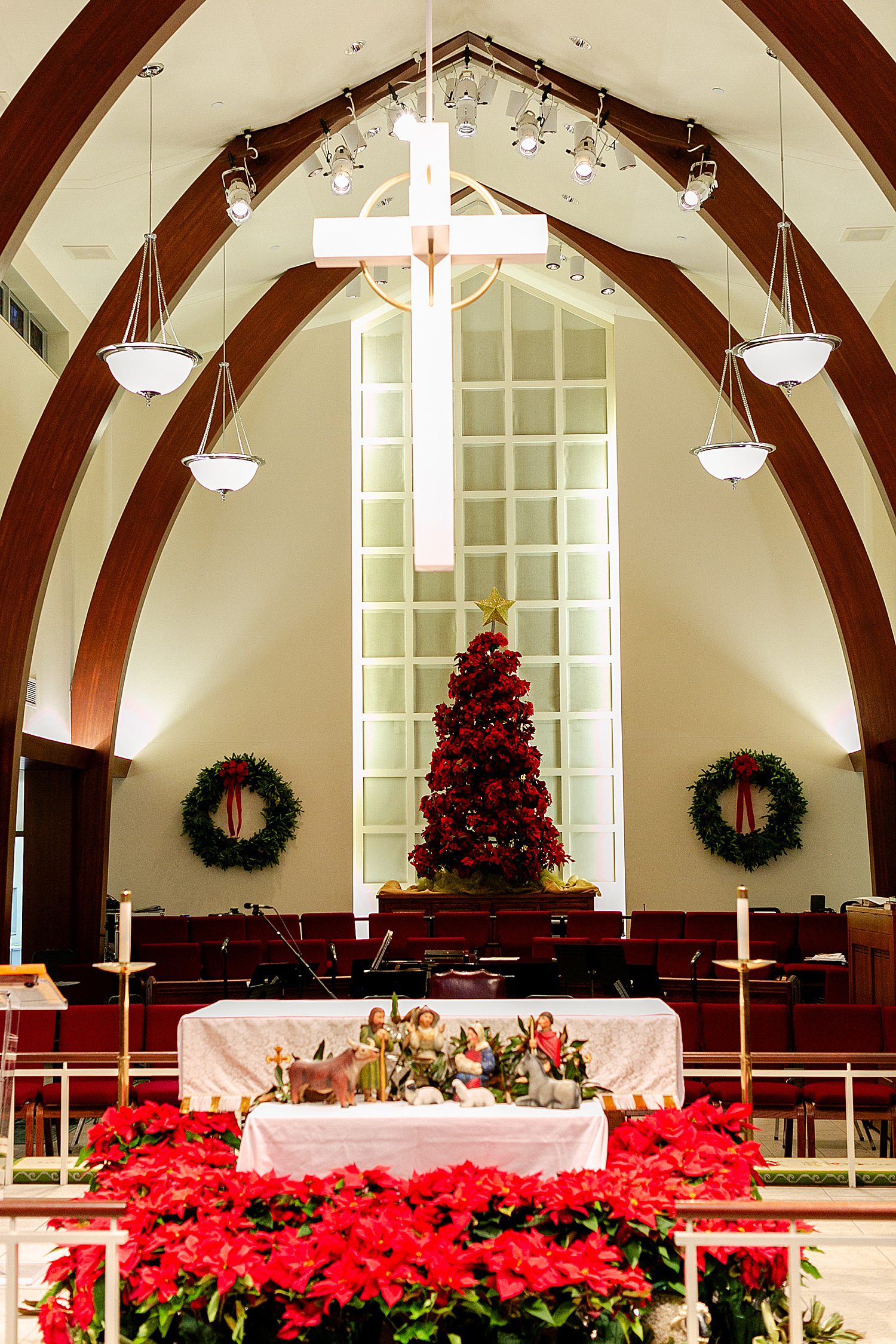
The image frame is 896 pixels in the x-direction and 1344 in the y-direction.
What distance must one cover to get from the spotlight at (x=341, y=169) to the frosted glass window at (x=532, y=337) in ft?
21.3

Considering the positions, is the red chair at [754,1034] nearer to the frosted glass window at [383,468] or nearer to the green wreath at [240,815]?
the green wreath at [240,815]

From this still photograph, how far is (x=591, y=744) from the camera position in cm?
1719

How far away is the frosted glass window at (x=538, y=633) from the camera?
57.0 feet

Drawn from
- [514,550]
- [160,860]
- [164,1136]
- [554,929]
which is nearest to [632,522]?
[514,550]

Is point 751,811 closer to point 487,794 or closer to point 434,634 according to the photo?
point 487,794

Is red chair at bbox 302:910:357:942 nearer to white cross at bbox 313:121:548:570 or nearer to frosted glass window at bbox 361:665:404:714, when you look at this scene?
frosted glass window at bbox 361:665:404:714

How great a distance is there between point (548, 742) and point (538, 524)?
9.56 feet

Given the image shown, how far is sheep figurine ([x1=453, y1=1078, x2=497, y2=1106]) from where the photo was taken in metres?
4.39

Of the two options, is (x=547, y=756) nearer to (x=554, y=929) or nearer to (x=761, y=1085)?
(x=554, y=929)

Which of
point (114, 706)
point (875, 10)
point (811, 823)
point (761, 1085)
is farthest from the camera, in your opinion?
point (811, 823)

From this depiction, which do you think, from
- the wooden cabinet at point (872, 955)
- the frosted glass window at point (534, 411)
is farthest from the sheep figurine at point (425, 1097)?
the frosted glass window at point (534, 411)

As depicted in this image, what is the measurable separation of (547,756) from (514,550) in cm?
277

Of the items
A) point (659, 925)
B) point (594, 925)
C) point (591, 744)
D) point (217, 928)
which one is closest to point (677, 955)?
point (594, 925)

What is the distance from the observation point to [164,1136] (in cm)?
479
